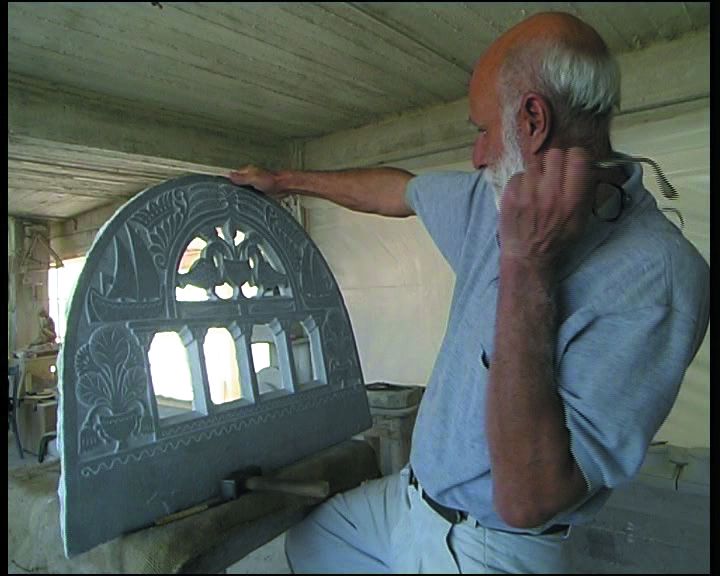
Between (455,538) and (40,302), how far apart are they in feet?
6.50

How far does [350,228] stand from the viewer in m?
2.42

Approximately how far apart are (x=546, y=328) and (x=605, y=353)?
89mm

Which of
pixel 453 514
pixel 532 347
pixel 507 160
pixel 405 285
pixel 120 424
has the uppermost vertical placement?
pixel 507 160

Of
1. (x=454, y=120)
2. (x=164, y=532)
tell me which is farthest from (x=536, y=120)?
(x=454, y=120)

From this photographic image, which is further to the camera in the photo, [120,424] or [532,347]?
[120,424]

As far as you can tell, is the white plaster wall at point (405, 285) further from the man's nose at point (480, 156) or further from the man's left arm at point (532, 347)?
the man's left arm at point (532, 347)

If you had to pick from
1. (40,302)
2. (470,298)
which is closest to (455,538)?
(470,298)

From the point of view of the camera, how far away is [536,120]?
69 centimetres

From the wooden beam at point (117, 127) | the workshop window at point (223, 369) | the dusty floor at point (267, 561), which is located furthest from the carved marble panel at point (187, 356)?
the workshop window at point (223, 369)

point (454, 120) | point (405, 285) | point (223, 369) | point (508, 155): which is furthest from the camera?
point (223, 369)

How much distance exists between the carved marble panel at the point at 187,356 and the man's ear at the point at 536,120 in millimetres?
556

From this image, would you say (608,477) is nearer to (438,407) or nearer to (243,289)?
(438,407)

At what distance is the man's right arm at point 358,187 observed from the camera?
43.6 inches

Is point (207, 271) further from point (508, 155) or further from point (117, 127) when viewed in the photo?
point (117, 127)
